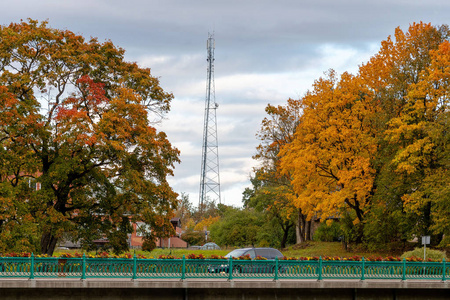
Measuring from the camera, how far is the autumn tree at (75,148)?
31297 millimetres

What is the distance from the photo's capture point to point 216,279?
20844 millimetres

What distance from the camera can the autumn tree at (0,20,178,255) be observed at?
1232 inches

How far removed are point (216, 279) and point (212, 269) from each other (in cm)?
181

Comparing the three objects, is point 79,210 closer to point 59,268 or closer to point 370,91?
point 59,268

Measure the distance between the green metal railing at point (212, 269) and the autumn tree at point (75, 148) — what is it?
37.1ft

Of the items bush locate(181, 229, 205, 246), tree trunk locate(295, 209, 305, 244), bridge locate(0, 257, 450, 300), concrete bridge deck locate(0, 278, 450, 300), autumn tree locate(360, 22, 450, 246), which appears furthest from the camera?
bush locate(181, 229, 205, 246)

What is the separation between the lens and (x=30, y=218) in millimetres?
30109

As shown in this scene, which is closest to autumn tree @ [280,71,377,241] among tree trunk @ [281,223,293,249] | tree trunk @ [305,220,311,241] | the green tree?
tree trunk @ [305,220,311,241]

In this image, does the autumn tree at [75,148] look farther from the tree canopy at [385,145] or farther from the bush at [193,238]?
the bush at [193,238]

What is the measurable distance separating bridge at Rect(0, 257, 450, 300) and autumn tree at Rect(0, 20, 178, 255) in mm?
11533

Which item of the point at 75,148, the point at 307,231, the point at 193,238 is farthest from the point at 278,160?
the point at 193,238

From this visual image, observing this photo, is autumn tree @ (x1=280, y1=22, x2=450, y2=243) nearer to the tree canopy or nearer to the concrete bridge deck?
the tree canopy

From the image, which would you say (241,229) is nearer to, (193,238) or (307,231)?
(307,231)

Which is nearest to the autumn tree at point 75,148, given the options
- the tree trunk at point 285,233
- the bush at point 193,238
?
the tree trunk at point 285,233
